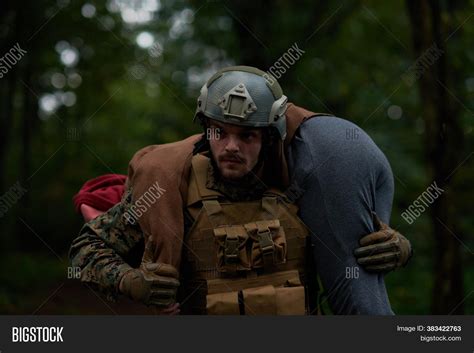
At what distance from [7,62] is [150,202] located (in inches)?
279

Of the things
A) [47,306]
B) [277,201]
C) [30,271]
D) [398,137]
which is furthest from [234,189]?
[30,271]

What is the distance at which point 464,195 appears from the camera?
8312 millimetres

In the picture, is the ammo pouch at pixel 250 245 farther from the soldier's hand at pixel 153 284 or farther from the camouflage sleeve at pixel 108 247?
the camouflage sleeve at pixel 108 247

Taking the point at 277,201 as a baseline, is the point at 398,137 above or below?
above

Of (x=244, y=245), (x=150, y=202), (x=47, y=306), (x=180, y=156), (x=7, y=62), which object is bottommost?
(x=244, y=245)

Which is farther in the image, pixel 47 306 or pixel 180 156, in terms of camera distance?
pixel 47 306

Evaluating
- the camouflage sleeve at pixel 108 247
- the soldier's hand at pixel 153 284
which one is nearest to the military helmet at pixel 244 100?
the camouflage sleeve at pixel 108 247

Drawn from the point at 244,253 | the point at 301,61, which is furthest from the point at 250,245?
the point at 301,61

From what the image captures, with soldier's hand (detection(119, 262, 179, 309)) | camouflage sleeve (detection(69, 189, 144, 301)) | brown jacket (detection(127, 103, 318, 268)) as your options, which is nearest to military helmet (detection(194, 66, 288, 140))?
brown jacket (detection(127, 103, 318, 268))

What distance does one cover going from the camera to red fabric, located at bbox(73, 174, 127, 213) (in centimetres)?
413

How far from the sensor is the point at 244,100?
3.39m

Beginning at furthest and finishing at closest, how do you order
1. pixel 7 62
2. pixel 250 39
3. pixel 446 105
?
pixel 7 62, pixel 250 39, pixel 446 105

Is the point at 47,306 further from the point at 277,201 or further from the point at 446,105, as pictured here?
the point at 277,201

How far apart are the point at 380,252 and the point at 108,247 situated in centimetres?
134
